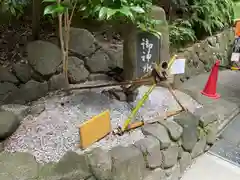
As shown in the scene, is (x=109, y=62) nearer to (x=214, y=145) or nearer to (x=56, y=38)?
(x=56, y=38)

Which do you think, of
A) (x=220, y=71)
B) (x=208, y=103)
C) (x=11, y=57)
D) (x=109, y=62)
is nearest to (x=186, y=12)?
(x=220, y=71)

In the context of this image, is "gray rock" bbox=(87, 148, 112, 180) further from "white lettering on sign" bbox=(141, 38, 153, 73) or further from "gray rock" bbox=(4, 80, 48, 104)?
"white lettering on sign" bbox=(141, 38, 153, 73)

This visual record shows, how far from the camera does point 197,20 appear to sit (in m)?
3.99

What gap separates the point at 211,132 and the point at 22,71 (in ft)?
5.61

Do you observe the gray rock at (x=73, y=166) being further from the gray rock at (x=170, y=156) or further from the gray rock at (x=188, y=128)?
the gray rock at (x=188, y=128)

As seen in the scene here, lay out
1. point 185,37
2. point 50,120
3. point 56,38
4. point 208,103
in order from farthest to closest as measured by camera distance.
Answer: point 185,37 → point 208,103 → point 56,38 → point 50,120

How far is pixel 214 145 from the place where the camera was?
274cm

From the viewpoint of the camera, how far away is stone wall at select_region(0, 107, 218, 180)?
5.28 feet

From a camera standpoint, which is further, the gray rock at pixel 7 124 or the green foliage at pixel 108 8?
the gray rock at pixel 7 124

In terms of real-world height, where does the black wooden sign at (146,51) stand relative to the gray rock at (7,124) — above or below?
above

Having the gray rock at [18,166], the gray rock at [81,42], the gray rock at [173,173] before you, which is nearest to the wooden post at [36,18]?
the gray rock at [81,42]

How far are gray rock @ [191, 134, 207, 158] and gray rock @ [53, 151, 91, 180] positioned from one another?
1.16m

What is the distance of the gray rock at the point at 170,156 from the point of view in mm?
2150

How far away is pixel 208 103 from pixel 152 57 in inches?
44.4
